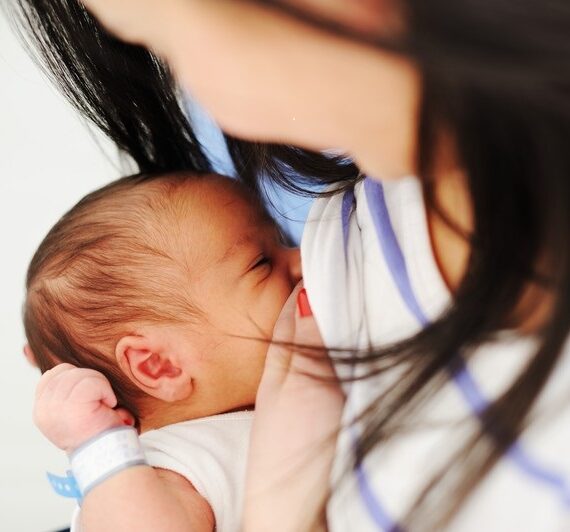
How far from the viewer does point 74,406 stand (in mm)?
804

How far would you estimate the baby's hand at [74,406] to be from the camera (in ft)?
2.64

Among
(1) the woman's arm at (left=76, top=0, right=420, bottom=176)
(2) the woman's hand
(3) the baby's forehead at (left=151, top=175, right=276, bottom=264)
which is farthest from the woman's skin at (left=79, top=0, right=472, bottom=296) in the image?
(3) the baby's forehead at (left=151, top=175, right=276, bottom=264)

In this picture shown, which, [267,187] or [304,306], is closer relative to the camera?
[304,306]

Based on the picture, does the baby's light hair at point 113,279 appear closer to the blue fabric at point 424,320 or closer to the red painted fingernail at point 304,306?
the red painted fingernail at point 304,306

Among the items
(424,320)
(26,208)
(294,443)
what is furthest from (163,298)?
(26,208)

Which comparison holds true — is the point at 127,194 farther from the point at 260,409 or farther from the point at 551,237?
the point at 551,237

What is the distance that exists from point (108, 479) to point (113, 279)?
8.8 inches

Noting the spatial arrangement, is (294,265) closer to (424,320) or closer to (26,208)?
(424,320)

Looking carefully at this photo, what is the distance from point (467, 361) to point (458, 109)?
21cm

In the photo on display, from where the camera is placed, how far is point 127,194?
0.90 m

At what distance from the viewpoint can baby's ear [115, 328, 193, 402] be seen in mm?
850

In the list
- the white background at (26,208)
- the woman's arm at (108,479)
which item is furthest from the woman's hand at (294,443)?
the white background at (26,208)

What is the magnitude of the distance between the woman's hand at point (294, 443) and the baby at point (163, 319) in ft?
0.45

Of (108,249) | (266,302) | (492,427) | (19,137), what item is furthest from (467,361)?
(19,137)
